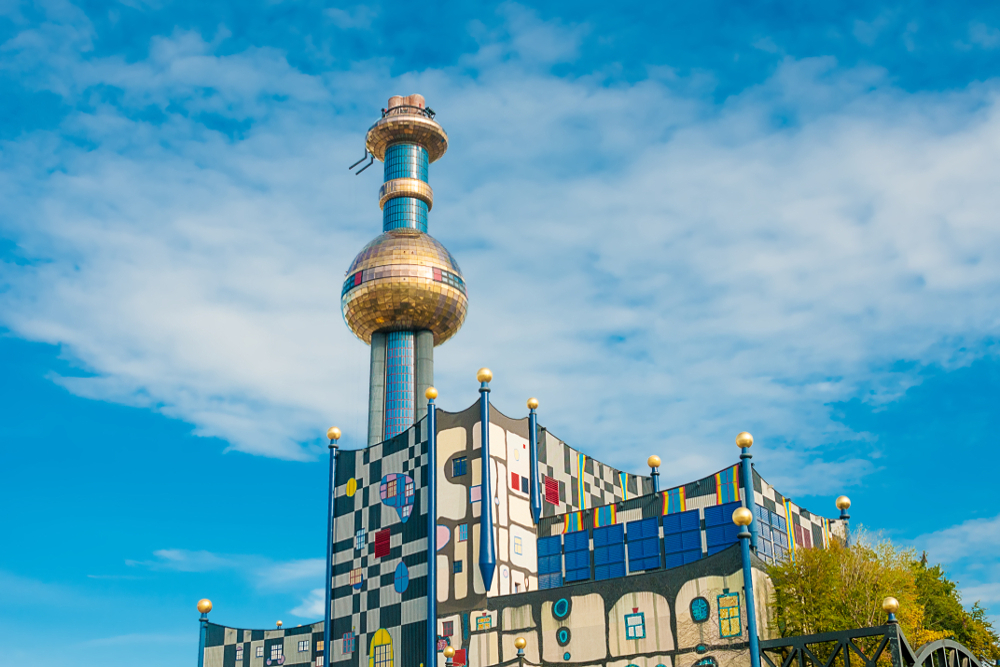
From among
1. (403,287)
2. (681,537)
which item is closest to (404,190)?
(403,287)

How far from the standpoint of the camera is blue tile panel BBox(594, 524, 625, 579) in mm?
28984

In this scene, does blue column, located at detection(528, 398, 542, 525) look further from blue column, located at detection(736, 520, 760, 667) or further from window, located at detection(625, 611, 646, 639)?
blue column, located at detection(736, 520, 760, 667)

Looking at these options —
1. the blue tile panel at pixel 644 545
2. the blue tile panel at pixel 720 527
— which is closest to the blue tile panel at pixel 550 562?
the blue tile panel at pixel 644 545

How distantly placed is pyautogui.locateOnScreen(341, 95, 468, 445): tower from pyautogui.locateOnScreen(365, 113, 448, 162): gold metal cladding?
55mm

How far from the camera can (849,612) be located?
78.0 feet

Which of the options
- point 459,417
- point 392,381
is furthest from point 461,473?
point 392,381

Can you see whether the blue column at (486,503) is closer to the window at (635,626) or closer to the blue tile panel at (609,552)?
the blue tile panel at (609,552)

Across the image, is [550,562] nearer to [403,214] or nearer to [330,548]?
[330,548]

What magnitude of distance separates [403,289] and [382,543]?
2307 cm

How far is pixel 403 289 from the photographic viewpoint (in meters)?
53.7

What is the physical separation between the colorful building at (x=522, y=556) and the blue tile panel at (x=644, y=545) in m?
0.04

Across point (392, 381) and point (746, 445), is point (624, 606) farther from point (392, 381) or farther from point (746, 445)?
point (392, 381)

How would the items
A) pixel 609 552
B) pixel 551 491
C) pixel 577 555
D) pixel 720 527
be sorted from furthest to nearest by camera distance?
1. pixel 551 491
2. pixel 577 555
3. pixel 609 552
4. pixel 720 527

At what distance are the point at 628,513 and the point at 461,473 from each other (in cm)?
485
